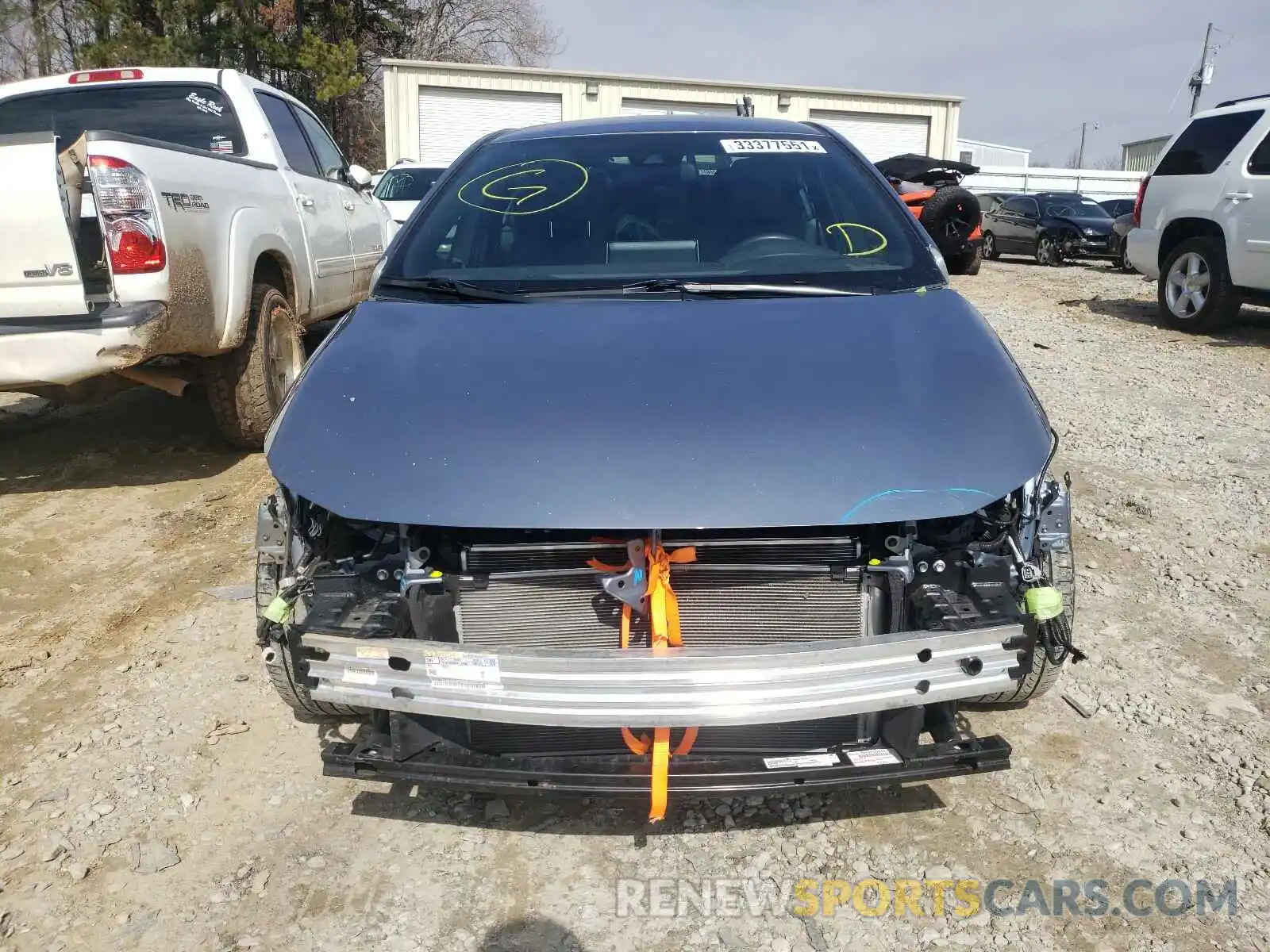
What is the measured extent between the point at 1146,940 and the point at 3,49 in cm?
3252

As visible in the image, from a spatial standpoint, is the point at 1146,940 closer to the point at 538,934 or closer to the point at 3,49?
the point at 538,934

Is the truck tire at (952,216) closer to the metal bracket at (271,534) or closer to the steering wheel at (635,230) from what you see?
the steering wheel at (635,230)

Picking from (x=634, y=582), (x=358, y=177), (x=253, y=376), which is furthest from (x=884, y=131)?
(x=634, y=582)

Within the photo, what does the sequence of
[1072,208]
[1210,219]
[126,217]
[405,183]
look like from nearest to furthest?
[126,217] < [1210,219] < [405,183] < [1072,208]

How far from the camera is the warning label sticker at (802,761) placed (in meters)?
1.98

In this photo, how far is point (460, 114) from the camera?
2100cm

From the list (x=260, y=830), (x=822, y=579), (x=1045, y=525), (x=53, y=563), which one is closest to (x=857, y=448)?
(x=822, y=579)

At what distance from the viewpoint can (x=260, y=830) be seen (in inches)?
91.4

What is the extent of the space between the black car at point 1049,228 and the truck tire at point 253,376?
1565cm

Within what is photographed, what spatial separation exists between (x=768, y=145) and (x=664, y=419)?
173 cm

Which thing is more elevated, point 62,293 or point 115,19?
point 115,19

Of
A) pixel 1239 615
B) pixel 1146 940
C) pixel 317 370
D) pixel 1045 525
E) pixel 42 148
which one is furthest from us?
pixel 42 148

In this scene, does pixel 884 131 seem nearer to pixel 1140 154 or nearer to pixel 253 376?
pixel 1140 154

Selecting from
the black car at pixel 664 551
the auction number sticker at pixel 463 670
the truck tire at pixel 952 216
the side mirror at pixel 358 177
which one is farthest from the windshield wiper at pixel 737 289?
the truck tire at pixel 952 216
